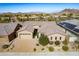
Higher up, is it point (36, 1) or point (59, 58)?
point (36, 1)

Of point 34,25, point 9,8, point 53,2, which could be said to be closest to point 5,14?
point 9,8

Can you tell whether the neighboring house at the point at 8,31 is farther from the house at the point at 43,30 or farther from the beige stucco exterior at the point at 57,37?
the beige stucco exterior at the point at 57,37

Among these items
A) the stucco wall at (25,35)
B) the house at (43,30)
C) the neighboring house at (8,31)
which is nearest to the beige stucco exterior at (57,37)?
the house at (43,30)

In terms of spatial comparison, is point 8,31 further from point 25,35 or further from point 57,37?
point 57,37

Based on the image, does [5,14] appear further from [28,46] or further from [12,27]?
[28,46]

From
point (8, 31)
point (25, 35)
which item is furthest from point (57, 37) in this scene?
point (8, 31)
